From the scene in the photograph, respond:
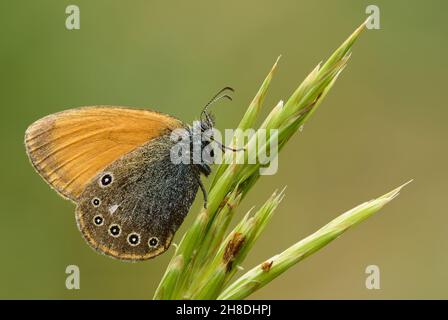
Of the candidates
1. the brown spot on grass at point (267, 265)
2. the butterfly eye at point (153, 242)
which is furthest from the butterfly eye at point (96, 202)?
the brown spot on grass at point (267, 265)

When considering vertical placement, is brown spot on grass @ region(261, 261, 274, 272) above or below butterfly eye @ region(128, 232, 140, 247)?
below

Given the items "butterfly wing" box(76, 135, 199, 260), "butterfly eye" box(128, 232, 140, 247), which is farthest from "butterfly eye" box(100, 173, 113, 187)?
"butterfly eye" box(128, 232, 140, 247)

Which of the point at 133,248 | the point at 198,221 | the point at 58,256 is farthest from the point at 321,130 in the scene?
the point at 198,221

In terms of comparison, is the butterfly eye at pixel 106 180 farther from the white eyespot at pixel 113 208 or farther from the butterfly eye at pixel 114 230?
the butterfly eye at pixel 114 230

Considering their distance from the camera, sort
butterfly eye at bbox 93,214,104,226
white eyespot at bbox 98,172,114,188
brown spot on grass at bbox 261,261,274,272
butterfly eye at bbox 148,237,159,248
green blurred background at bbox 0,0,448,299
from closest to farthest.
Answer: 1. brown spot on grass at bbox 261,261,274,272
2. butterfly eye at bbox 148,237,159,248
3. butterfly eye at bbox 93,214,104,226
4. white eyespot at bbox 98,172,114,188
5. green blurred background at bbox 0,0,448,299

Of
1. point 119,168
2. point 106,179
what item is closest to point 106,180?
point 106,179

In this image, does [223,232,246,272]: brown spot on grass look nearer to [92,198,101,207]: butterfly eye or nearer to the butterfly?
the butterfly

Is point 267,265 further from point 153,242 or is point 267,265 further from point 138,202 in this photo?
point 138,202
